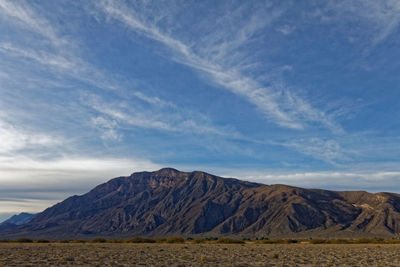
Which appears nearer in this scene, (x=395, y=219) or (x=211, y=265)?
(x=211, y=265)

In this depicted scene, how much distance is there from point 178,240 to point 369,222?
139 m

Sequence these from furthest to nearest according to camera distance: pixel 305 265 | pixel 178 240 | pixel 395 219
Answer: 1. pixel 395 219
2. pixel 178 240
3. pixel 305 265

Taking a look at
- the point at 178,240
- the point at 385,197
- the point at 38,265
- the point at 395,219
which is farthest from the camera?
the point at 385,197

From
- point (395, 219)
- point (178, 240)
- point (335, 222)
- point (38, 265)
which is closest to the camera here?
point (38, 265)

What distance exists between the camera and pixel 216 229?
7864 inches

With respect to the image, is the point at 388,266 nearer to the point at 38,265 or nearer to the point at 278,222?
the point at 38,265

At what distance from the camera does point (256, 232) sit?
18612 centimetres

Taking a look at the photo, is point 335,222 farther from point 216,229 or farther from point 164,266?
point 164,266

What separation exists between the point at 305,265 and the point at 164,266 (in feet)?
30.7

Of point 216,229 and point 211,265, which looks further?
point 216,229

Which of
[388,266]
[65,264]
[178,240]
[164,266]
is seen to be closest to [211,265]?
[164,266]

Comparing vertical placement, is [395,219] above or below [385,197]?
below

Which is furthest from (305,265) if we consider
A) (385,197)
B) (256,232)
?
(385,197)

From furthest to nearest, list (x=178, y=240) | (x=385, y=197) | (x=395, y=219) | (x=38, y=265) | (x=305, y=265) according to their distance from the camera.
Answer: (x=385, y=197), (x=395, y=219), (x=178, y=240), (x=305, y=265), (x=38, y=265)
